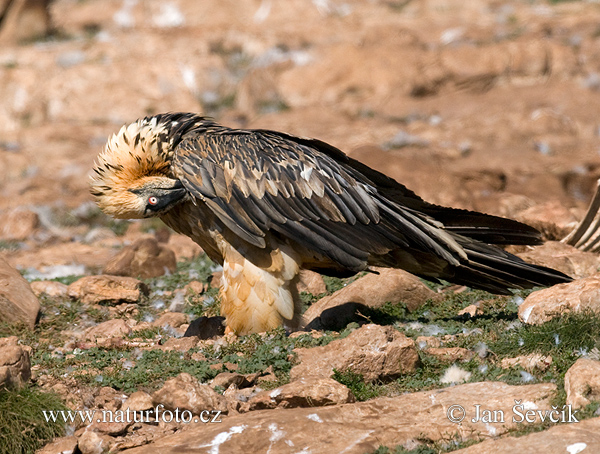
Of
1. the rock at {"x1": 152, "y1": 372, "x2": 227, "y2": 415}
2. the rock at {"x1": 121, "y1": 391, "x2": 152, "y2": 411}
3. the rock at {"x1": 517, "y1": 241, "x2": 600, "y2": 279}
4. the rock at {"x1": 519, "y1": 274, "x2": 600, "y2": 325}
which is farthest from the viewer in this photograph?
the rock at {"x1": 517, "y1": 241, "x2": 600, "y2": 279}

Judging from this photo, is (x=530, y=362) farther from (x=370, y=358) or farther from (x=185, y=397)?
(x=185, y=397)

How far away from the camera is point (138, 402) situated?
16.7 ft

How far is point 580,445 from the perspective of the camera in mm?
4055

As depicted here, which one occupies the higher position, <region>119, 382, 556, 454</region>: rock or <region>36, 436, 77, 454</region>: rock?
<region>36, 436, 77, 454</region>: rock

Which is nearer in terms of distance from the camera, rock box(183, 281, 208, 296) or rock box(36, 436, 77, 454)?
rock box(36, 436, 77, 454)

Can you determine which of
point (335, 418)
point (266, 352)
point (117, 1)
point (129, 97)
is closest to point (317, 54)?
point (129, 97)

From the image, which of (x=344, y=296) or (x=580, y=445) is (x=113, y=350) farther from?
(x=580, y=445)

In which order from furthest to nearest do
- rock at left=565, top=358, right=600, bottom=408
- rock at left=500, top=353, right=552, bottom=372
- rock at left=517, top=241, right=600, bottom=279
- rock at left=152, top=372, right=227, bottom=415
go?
rock at left=517, top=241, right=600, bottom=279, rock at left=500, top=353, right=552, bottom=372, rock at left=152, top=372, right=227, bottom=415, rock at left=565, top=358, right=600, bottom=408

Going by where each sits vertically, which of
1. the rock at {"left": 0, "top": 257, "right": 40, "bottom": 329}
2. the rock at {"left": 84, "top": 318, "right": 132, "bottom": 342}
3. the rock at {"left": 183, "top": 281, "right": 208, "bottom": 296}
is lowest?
the rock at {"left": 183, "top": 281, "right": 208, "bottom": 296}

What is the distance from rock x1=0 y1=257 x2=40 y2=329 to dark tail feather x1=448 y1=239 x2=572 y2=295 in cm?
364

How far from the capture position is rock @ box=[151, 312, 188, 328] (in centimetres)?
738

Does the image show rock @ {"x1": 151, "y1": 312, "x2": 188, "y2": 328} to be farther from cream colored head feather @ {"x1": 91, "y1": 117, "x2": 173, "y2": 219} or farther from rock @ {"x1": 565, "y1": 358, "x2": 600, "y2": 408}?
rock @ {"x1": 565, "y1": 358, "x2": 600, "y2": 408}

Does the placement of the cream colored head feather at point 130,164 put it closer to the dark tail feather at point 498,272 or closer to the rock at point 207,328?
the rock at point 207,328

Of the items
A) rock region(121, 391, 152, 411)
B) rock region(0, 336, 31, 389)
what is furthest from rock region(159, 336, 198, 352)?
rock region(0, 336, 31, 389)
